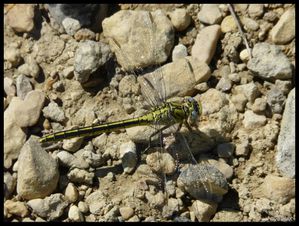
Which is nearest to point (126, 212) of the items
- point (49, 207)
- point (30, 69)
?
point (49, 207)

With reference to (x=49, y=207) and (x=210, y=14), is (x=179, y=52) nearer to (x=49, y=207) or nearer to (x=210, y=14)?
(x=210, y=14)

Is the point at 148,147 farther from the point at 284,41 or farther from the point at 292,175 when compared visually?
the point at 284,41

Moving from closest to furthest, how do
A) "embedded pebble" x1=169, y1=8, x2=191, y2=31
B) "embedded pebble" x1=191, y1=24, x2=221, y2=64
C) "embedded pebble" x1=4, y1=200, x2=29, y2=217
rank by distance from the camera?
1. "embedded pebble" x1=4, y1=200, x2=29, y2=217
2. "embedded pebble" x1=191, y1=24, x2=221, y2=64
3. "embedded pebble" x1=169, y1=8, x2=191, y2=31

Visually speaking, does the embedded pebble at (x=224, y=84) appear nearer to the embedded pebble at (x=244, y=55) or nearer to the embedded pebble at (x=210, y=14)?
the embedded pebble at (x=244, y=55)

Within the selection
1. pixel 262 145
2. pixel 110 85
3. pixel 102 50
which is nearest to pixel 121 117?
pixel 110 85

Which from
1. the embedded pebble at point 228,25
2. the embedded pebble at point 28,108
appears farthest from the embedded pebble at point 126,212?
the embedded pebble at point 228,25

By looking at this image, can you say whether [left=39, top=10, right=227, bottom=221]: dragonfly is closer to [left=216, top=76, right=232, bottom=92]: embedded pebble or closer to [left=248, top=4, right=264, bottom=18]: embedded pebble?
[left=216, top=76, right=232, bottom=92]: embedded pebble

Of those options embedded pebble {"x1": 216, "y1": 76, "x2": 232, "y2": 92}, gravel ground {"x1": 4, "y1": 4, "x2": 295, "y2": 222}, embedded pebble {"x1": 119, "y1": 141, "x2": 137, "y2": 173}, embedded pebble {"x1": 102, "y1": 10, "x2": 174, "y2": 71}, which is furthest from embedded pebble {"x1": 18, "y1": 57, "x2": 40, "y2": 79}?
embedded pebble {"x1": 216, "y1": 76, "x2": 232, "y2": 92}
